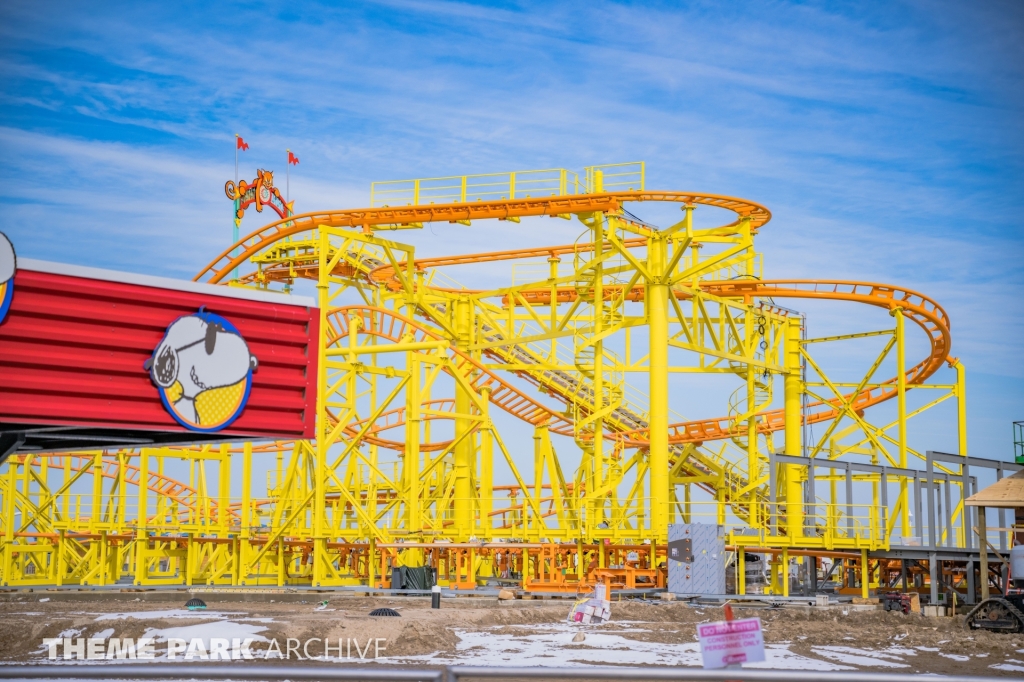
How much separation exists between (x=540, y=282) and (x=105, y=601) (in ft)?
44.0

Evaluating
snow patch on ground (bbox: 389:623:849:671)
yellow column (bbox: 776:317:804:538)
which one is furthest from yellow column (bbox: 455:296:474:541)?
snow patch on ground (bbox: 389:623:849:671)

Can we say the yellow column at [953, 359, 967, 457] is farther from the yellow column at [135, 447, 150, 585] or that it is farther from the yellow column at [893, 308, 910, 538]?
Result: the yellow column at [135, 447, 150, 585]

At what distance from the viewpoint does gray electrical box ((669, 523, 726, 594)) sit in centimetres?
2512

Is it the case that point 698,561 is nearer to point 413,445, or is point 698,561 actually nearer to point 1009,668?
point 413,445

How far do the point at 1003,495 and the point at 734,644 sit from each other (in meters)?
17.0

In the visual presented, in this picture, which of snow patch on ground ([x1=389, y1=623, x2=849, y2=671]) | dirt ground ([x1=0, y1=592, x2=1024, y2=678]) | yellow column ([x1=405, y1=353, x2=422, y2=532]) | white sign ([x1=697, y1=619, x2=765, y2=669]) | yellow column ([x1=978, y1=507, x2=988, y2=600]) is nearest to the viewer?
white sign ([x1=697, y1=619, x2=765, y2=669])

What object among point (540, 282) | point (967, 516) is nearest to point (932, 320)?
point (967, 516)

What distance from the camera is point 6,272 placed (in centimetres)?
1217

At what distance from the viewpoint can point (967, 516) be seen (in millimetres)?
29172

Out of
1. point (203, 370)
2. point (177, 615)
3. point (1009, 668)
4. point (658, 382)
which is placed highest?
point (658, 382)

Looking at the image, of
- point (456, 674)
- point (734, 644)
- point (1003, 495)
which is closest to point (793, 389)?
point (1003, 495)

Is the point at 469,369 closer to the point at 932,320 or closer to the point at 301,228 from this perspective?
the point at 301,228

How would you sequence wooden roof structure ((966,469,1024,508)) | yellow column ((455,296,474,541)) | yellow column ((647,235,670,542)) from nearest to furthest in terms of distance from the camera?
1. wooden roof structure ((966,469,1024,508))
2. yellow column ((647,235,670,542))
3. yellow column ((455,296,474,541))

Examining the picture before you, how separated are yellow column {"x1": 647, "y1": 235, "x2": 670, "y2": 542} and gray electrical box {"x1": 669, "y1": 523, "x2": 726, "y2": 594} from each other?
5.16 ft
